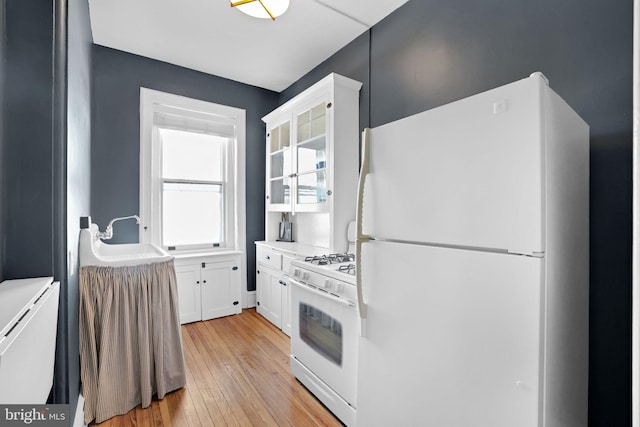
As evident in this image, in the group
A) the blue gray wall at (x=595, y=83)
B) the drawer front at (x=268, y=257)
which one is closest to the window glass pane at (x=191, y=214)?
the drawer front at (x=268, y=257)

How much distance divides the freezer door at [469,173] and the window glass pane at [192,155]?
279 centimetres

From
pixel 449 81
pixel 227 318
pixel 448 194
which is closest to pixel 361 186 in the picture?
pixel 448 194

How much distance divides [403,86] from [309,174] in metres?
1.14

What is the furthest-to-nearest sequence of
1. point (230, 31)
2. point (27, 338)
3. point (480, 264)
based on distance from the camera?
point (230, 31)
point (480, 264)
point (27, 338)

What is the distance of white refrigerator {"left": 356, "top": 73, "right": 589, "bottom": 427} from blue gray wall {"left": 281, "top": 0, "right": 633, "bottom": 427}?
16cm

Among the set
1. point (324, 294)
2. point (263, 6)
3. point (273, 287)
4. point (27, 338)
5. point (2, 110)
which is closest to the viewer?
point (27, 338)

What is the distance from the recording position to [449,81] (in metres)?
2.03

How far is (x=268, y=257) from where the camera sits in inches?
130

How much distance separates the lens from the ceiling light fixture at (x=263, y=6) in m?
1.94

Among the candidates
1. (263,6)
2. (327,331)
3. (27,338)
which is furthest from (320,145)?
(27,338)

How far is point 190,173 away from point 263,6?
6.98 ft

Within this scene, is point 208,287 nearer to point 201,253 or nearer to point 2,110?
point 201,253

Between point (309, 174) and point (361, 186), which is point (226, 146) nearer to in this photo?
point (309, 174)

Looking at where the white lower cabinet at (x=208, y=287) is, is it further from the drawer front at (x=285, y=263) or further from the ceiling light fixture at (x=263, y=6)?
the ceiling light fixture at (x=263, y=6)
